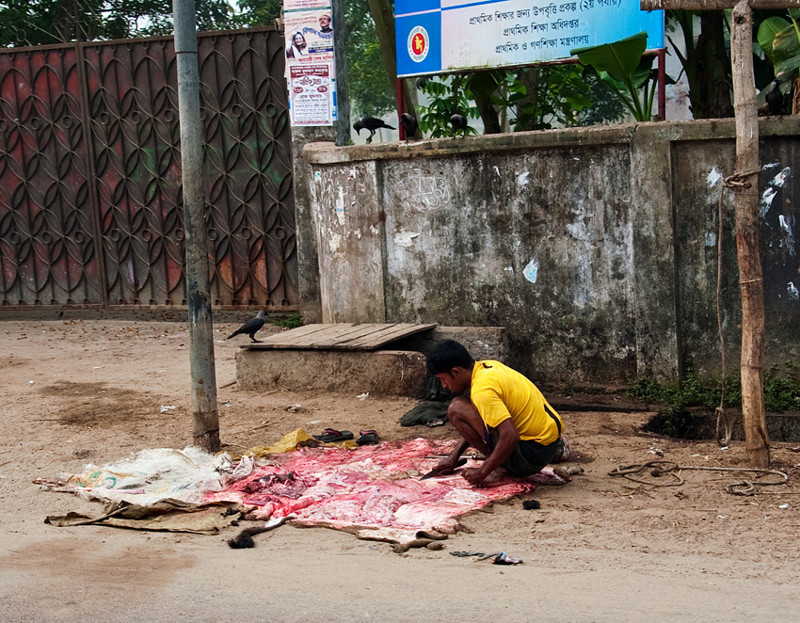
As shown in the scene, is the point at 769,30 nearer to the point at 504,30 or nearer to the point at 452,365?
the point at 504,30

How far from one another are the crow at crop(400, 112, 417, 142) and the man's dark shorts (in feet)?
14.2

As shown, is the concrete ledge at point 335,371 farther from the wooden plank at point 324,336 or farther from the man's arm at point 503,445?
the man's arm at point 503,445

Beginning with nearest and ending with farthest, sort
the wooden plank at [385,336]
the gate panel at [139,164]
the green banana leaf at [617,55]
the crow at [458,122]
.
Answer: the green banana leaf at [617,55]
the wooden plank at [385,336]
the crow at [458,122]
the gate panel at [139,164]

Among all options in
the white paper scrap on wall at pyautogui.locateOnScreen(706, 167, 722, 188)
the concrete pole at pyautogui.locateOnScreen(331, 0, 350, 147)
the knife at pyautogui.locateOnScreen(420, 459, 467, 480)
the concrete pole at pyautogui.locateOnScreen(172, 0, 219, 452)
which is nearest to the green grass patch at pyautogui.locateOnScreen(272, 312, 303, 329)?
the concrete pole at pyautogui.locateOnScreen(331, 0, 350, 147)

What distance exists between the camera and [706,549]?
4.11 meters

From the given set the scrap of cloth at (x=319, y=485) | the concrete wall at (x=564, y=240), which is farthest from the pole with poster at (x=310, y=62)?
the scrap of cloth at (x=319, y=485)

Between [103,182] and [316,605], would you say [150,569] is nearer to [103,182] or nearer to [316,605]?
[316,605]

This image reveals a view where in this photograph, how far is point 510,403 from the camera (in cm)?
501

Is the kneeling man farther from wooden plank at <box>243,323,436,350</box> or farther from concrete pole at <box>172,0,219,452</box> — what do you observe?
wooden plank at <box>243,323,436,350</box>

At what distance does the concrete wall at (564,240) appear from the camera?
7.04m

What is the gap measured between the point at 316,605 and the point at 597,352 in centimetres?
452

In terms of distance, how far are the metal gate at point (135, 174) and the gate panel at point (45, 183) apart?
14mm

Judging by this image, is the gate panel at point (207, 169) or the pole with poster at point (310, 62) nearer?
the pole with poster at point (310, 62)

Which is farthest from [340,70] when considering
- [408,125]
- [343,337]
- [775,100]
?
[775,100]
